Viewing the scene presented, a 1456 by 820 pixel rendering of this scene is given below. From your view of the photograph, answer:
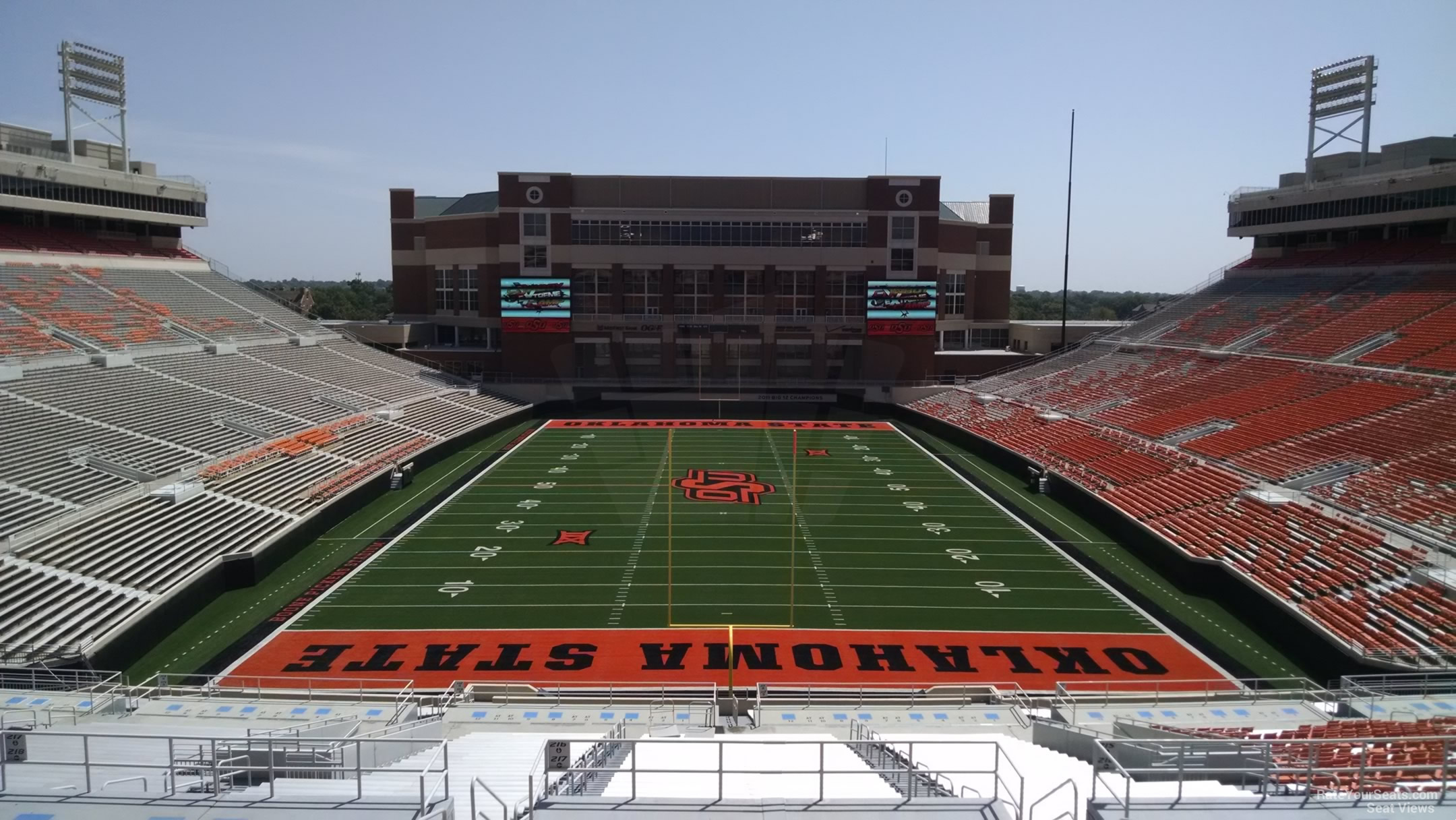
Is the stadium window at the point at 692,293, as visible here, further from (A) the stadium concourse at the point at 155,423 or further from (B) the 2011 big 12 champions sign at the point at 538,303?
(A) the stadium concourse at the point at 155,423

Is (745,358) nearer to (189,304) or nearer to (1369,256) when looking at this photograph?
(189,304)

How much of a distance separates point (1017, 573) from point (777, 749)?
10337 mm

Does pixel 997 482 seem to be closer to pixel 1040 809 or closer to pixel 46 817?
pixel 1040 809

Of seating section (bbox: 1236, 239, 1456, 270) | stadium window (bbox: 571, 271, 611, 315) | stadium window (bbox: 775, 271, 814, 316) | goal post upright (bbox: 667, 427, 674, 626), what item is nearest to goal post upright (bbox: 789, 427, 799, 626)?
goal post upright (bbox: 667, 427, 674, 626)

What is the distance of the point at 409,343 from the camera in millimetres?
41750

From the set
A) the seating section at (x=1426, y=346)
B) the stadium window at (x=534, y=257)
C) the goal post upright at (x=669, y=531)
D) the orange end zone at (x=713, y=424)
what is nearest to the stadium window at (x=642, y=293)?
the stadium window at (x=534, y=257)

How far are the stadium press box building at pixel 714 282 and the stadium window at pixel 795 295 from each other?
0.06m

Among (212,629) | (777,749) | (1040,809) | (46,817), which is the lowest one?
(212,629)

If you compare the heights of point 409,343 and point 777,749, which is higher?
point 409,343

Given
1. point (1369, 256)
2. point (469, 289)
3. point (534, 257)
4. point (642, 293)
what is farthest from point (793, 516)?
point (469, 289)

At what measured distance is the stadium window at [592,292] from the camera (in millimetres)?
39125

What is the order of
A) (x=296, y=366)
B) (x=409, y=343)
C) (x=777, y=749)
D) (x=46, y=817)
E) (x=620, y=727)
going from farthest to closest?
(x=409, y=343) → (x=296, y=366) → (x=620, y=727) → (x=777, y=749) → (x=46, y=817)

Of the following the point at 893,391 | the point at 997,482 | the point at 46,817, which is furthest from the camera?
the point at 893,391

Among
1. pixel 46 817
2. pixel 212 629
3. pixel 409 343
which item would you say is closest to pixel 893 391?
pixel 409 343
